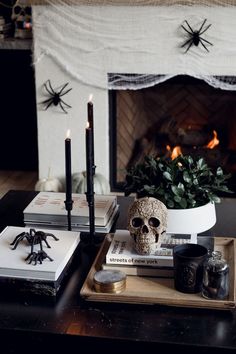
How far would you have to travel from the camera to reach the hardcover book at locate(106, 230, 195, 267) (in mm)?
1807

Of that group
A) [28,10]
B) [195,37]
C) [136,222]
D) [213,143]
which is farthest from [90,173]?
[28,10]

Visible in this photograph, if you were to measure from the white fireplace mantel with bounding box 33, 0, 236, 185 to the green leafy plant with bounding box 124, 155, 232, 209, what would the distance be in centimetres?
154

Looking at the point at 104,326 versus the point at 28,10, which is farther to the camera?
the point at 28,10

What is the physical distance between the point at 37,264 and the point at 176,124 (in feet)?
7.54

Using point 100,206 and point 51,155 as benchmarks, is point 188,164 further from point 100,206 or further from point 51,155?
point 51,155

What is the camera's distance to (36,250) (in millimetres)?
1835

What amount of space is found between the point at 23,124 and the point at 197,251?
2632 mm

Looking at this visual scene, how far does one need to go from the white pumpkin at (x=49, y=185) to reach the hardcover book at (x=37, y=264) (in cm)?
178

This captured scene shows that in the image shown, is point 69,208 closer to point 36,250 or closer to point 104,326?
point 36,250

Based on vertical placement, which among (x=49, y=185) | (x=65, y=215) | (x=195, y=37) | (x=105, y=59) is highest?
(x=195, y=37)

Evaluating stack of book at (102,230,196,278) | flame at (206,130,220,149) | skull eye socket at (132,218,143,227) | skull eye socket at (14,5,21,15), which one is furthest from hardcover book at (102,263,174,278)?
skull eye socket at (14,5,21,15)

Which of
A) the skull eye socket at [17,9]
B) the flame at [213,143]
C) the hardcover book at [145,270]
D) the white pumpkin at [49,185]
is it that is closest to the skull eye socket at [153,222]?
the hardcover book at [145,270]

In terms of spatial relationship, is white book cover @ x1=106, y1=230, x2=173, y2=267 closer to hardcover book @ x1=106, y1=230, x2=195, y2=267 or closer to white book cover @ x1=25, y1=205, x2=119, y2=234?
hardcover book @ x1=106, y1=230, x2=195, y2=267

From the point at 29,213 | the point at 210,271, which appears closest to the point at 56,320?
the point at 210,271
